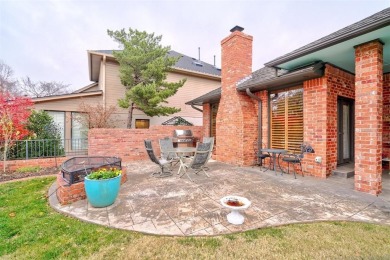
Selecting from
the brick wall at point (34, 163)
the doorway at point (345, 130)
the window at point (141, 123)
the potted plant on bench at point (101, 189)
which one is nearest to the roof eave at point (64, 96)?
the window at point (141, 123)

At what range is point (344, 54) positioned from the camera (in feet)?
14.6

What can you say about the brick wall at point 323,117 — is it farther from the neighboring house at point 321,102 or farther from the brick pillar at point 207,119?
the brick pillar at point 207,119

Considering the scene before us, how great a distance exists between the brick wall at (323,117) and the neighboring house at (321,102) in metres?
0.02

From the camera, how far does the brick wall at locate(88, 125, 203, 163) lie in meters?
7.76

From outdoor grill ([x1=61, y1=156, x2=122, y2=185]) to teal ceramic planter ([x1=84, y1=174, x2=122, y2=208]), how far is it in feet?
2.37

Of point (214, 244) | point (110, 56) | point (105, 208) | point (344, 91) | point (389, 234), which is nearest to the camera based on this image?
point (214, 244)

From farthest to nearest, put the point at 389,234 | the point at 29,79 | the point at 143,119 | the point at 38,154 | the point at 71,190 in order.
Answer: the point at 29,79, the point at 143,119, the point at 38,154, the point at 71,190, the point at 389,234

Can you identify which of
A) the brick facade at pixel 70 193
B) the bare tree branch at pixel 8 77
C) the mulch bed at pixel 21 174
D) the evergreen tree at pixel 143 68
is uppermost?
the bare tree branch at pixel 8 77

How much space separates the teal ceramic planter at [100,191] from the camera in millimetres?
3152

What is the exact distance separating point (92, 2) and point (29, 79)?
20.3 metres

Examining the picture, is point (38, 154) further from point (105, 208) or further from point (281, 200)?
point (281, 200)

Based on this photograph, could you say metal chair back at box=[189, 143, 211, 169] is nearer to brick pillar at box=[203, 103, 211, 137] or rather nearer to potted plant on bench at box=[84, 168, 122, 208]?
potted plant on bench at box=[84, 168, 122, 208]

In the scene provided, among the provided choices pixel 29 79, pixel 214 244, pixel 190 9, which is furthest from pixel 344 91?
pixel 29 79

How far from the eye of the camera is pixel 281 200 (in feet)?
11.7
